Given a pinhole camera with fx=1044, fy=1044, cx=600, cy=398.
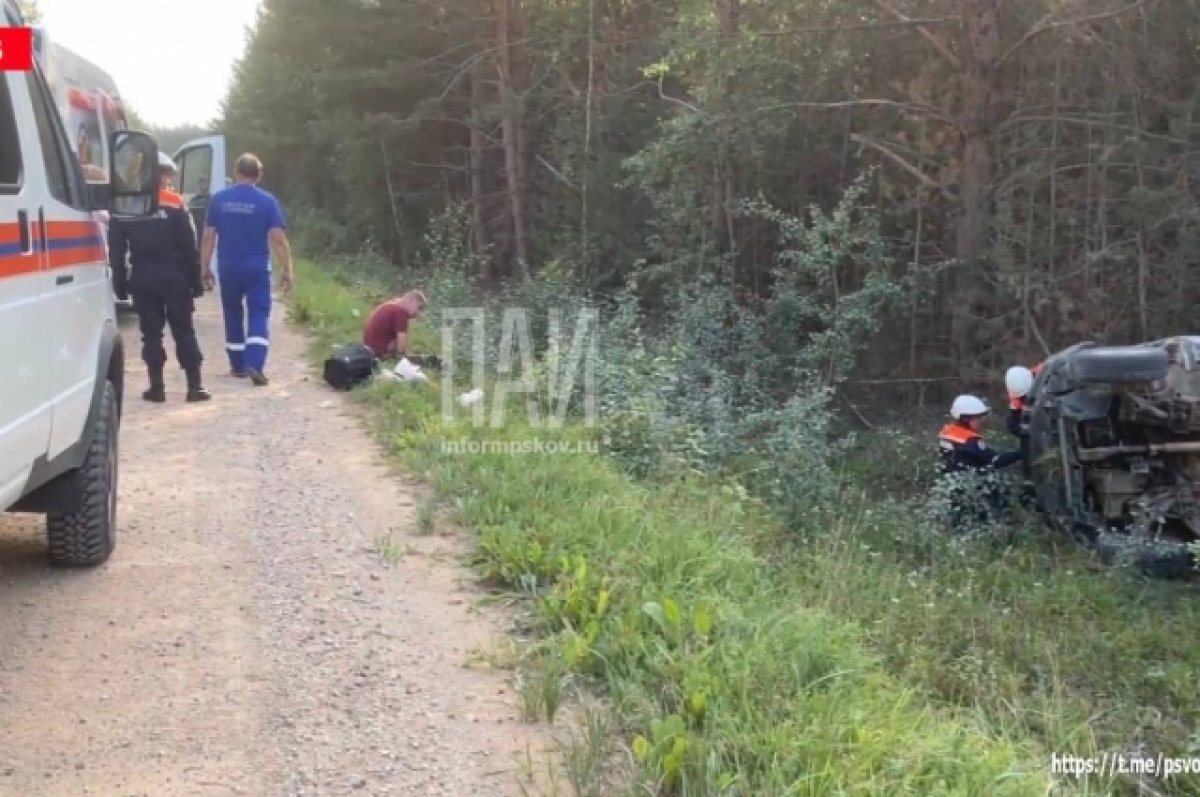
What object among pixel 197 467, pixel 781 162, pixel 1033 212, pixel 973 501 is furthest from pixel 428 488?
pixel 781 162

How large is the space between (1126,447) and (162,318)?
25.7 feet

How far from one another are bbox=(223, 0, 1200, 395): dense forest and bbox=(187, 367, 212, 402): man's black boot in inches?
275

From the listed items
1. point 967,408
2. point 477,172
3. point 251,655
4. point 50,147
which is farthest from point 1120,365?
point 477,172

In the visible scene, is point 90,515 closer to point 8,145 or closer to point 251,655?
point 251,655

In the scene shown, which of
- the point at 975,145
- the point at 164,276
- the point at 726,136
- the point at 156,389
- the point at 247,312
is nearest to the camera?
the point at 164,276

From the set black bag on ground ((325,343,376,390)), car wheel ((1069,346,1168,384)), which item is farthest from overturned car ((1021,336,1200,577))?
black bag on ground ((325,343,376,390))

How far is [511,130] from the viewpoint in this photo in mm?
21953

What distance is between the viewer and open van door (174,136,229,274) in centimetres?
1762

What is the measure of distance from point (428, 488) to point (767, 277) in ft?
33.8

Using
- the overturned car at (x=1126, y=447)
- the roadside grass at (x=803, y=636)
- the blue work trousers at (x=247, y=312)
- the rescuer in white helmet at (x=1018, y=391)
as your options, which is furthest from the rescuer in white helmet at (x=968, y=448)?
the blue work trousers at (x=247, y=312)

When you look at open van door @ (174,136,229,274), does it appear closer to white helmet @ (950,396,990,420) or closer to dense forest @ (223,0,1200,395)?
dense forest @ (223,0,1200,395)

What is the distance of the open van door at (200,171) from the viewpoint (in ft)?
57.8

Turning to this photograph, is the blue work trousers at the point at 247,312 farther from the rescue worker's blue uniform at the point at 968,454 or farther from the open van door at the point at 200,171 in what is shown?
the open van door at the point at 200,171

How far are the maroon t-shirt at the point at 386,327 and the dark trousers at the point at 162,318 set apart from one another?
1741mm
